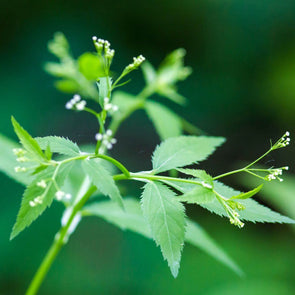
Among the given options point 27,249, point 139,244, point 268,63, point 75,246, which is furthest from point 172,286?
point 268,63

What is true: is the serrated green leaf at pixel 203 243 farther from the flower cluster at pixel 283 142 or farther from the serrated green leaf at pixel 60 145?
the serrated green leaf at pixel 60 145

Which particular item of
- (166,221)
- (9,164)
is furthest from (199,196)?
(9,164)

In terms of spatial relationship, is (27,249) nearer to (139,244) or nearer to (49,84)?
(139,244)

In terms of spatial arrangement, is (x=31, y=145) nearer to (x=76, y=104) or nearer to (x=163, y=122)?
(x=76, y=104)

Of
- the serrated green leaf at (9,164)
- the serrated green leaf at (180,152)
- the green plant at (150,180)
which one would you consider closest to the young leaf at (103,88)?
the green plant at (150,180)

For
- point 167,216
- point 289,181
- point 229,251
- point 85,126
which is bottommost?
point 229,251
